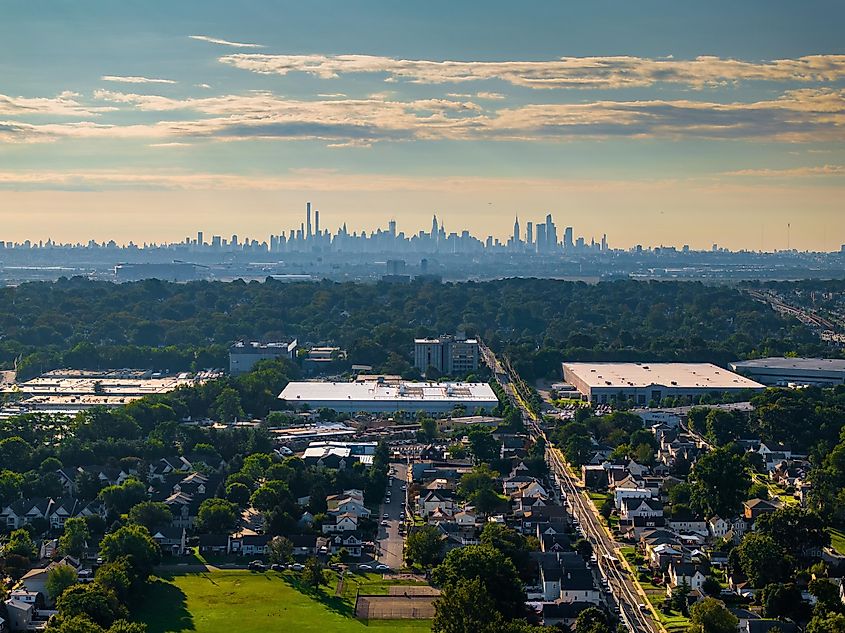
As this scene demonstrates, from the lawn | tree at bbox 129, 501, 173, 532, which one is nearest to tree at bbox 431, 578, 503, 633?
the lawn

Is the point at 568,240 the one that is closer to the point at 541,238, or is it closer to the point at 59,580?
the point at 541,238

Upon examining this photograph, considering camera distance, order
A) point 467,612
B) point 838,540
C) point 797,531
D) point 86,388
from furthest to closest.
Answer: point 86,388, point 838,540, point 797,531, point 467,612

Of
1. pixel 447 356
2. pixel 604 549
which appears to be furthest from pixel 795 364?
pixel 604 549

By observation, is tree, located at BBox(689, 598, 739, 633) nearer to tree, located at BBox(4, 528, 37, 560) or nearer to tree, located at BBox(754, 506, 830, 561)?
tree, located at BBox(754, 506, 830, 561)

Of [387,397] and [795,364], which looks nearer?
[387,397]

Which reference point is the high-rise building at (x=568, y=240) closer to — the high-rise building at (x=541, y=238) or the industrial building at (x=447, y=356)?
the high-rise building at (x=541, y=238)

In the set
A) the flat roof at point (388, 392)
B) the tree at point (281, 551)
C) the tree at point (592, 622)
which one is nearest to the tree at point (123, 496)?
the tree at point (281, 551)
